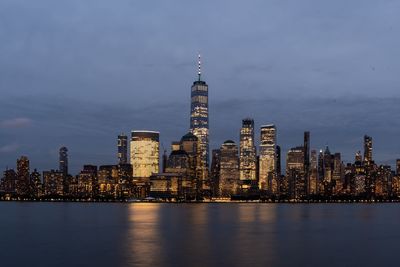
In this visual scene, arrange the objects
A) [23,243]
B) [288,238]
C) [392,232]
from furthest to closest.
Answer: [392,232]
[288,238]
[23,243]

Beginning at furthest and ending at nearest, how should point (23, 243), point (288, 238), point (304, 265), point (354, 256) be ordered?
point (288, 238), point (23, 243), point (354, 256), point (304, 265)

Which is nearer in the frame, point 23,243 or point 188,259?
point 188,259

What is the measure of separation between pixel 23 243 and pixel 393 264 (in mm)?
52879

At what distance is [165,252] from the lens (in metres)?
77.1

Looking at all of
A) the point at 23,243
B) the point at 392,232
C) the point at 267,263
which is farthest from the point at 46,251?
the point at 392,232

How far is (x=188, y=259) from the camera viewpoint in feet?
230

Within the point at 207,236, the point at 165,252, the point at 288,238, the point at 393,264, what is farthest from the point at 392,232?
the point at 165,252

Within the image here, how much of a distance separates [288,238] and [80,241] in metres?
34.0

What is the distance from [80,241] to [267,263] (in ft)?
116

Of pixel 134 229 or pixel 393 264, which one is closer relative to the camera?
pixel 393 264

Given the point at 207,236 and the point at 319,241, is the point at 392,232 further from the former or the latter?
the point at 207,236

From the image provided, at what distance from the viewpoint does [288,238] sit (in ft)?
323

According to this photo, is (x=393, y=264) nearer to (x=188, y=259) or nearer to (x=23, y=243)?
(x=188, y=259)

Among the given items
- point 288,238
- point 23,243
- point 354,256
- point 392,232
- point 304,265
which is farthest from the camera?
point 392,232
